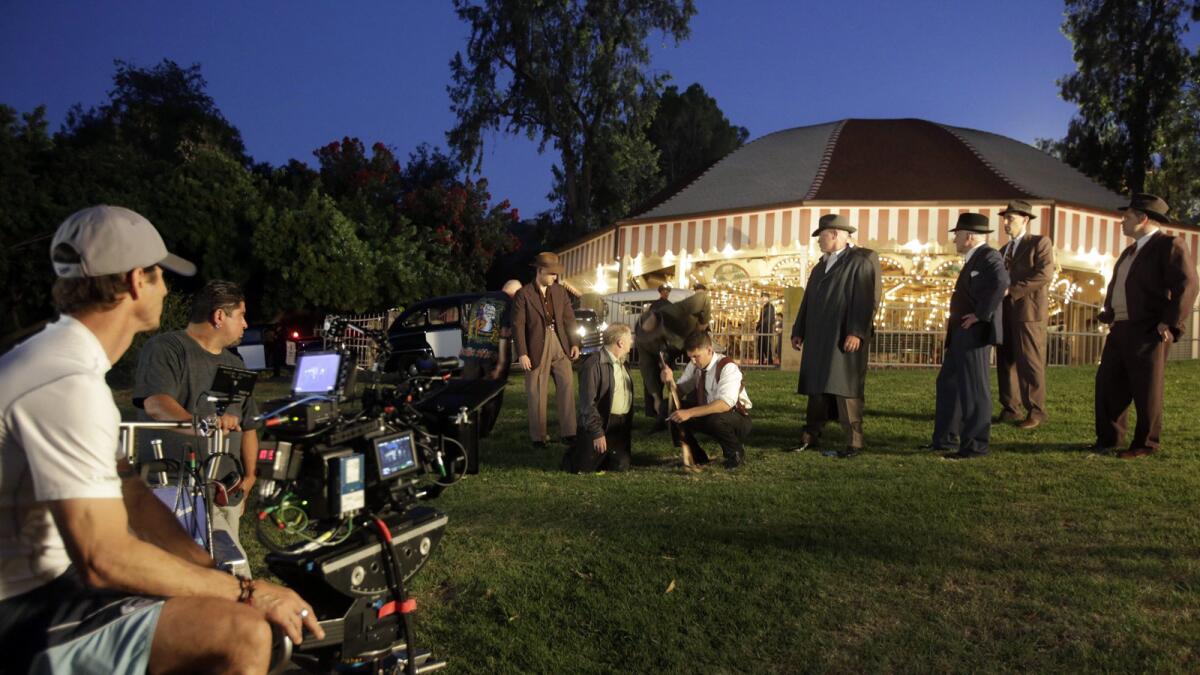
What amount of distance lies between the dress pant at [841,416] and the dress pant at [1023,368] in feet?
6.51

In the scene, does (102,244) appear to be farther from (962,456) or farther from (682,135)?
(682,135)

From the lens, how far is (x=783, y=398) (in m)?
10.9

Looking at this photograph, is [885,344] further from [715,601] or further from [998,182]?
[715,601]

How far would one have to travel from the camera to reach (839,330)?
303 inches

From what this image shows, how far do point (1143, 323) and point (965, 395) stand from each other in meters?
Result: 1.48


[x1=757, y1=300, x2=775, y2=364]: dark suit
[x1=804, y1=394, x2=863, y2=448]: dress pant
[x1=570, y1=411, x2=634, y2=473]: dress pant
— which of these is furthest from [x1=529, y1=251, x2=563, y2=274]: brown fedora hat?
[x1=757, y1=300, x2=775, y2=364]: dark suit

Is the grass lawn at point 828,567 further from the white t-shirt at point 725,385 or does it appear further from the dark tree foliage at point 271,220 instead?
the dark tree foliage at point 271,220

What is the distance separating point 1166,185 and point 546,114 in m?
22.3

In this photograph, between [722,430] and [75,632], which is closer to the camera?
[75,632]

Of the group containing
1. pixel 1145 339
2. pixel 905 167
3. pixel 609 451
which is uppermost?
pixel 905 167

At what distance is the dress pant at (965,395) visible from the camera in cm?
717

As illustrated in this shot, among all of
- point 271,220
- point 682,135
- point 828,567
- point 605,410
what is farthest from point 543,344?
point 682,135

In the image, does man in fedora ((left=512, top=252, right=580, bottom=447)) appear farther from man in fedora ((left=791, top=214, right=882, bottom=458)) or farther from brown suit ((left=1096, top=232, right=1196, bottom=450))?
brown suit ((left=1096, top=232, right=1196, bottom=450))

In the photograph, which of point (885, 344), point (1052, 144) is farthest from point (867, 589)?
point (1052, 144)
